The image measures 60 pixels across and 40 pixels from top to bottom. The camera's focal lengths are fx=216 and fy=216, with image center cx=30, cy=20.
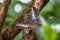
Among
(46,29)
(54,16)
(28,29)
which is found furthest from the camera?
(54,16)

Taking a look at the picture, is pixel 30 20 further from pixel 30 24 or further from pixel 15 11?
pixel 15 11

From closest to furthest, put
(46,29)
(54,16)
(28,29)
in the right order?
(28,29) → (46,29) → (54,16)

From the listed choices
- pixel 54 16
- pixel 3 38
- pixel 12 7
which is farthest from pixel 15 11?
pixel 3 38

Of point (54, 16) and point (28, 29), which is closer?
point (28, 29)

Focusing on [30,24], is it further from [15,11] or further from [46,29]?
[15,11]

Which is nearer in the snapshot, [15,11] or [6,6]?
[6,6]

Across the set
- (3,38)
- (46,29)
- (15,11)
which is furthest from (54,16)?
(3,38)

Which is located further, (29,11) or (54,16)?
(54,16)

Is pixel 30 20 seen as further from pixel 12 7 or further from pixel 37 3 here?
pixel 12 7

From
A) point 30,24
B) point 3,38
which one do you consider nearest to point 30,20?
point 30,24
